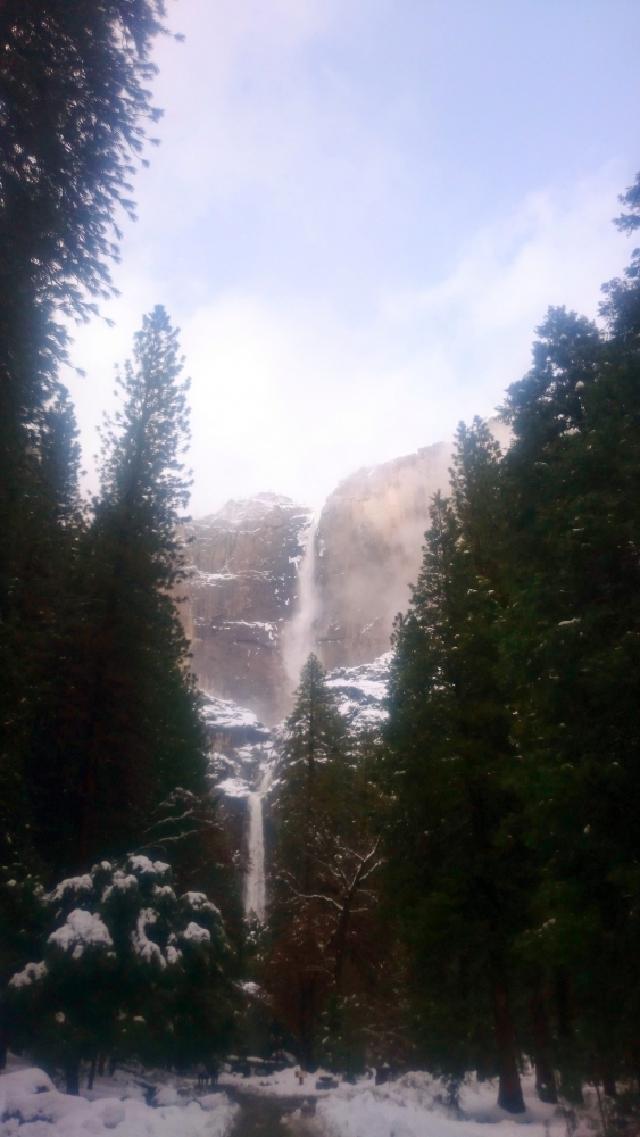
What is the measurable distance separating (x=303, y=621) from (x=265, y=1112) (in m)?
147

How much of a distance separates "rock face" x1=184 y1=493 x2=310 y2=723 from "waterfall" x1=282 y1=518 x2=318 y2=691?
143 centimetres

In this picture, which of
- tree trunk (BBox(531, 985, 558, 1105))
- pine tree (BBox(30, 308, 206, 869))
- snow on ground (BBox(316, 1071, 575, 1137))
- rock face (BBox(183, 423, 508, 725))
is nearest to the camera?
snow on ground (BBox(316, 1071, 575, 1137))

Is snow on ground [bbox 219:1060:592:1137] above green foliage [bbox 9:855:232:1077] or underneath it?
underneath

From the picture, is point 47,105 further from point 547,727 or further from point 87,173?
point 547,727

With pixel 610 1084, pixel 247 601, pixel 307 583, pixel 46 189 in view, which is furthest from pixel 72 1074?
pixel 307 583

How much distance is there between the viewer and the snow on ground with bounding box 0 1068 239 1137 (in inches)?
322

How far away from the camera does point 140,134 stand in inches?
369

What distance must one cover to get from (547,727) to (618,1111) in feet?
16.8

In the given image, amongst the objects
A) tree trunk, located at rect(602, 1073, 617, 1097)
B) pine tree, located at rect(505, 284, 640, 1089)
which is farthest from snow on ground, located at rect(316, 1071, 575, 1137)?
pine tree, located at rect(505, 284, 640, 1089)

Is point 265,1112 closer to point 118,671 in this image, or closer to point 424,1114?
Result: point 424,1114

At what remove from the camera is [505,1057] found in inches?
566

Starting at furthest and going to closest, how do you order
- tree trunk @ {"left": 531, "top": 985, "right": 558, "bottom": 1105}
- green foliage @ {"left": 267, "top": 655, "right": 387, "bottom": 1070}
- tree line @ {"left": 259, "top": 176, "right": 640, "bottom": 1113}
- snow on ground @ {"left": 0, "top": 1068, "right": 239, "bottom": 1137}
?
1. green foliage @ {"left": 267, "top": 655, "right": 387, "bottom": 1070}
2. tree trunk @ {"left": 531, "top": 985, "right": 558, "bottom": 1105}
3. tree line @ {"left": 259, "top": 176, "right": 640, "bottom": 1113}
4. snow on ground @ {"left": 0, "top": 1068, "right": 239, "bottom": 1137}

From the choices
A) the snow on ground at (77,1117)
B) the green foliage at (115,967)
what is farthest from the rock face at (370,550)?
the snow on ground at (77,1117)

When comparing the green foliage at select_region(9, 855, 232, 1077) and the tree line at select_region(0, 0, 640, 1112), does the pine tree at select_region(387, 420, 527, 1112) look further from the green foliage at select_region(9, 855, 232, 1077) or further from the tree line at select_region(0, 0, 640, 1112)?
the green foliage at select_region(9, 855, 232, 1077)
